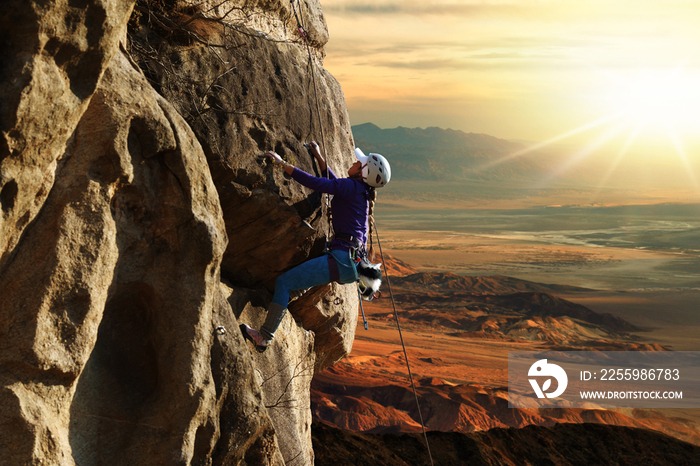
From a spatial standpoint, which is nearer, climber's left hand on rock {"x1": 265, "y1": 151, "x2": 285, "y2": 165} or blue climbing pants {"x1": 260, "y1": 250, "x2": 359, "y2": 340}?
climber's left hand on rock {"x1": 265, "y1": 151, "x2": 285, "y2": 165}

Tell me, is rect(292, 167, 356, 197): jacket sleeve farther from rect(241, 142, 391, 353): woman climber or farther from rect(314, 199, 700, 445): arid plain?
rect(314, 199, 700, 445): arid plain

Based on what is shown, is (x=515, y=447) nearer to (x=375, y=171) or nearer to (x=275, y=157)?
(x=375, y=171)

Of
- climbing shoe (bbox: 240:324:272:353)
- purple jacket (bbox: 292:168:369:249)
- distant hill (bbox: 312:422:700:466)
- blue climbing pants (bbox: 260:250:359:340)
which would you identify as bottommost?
distant hill (bbox: 312:422:700:466)

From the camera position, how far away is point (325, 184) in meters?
5.73

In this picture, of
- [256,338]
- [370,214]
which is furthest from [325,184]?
[256,338]

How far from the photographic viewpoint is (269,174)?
19.7 ft

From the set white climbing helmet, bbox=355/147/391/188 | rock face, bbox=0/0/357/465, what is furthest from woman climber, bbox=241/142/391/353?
rock face, bbox=0/0/357/465

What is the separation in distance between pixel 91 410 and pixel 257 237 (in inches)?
107

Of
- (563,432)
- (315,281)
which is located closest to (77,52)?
(315,281)

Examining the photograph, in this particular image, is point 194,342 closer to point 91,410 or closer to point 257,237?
point 91,410

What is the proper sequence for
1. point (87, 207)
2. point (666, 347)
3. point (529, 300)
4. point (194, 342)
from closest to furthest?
point (87, 207) → point (194, 342) → point (666, 347) → point (529, 300)

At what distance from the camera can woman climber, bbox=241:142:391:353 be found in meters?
5.84

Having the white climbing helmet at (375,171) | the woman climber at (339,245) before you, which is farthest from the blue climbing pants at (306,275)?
the white climbing helmet at (375,171)

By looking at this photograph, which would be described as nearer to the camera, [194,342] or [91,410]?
[91,410]
